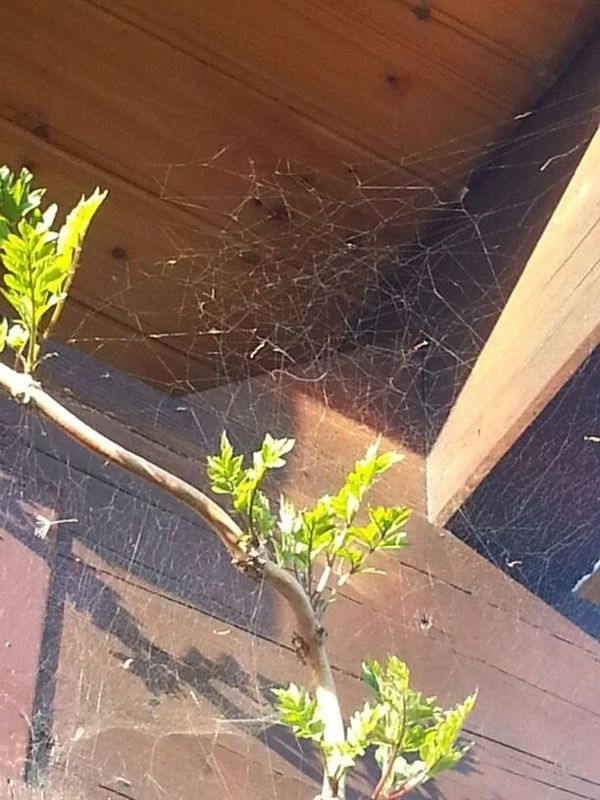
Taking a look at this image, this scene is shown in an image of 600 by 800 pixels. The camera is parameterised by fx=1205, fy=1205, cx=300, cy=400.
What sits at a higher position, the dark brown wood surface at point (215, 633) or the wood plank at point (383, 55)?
the wood plank at point (383, 55)

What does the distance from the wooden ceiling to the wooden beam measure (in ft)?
0.48

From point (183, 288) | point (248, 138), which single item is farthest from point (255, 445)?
point (248, 138)

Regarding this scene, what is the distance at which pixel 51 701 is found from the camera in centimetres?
90

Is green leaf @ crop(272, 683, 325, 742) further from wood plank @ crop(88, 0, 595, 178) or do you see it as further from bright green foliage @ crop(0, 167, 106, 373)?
wood plank @ crop(88, 0, 595, 178)

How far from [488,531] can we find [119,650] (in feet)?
1.40

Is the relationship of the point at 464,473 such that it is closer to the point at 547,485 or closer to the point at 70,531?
the point at 547,485

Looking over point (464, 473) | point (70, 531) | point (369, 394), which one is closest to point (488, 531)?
point (464, 473)

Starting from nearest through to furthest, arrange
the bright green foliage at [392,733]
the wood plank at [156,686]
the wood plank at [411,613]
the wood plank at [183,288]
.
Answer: the bright green foliage at [392,733]
the wood plank at [156,686]
the wood plank at [411,613]
the wood plank at [183,288]

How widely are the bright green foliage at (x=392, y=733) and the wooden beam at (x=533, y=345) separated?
0.35 metres

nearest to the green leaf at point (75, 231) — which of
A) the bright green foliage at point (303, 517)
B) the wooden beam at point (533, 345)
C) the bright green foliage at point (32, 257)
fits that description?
the bright green foliage at point (32, 257)

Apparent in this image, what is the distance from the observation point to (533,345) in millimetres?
1053

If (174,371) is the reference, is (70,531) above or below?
below

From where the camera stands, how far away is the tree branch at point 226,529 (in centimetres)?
72

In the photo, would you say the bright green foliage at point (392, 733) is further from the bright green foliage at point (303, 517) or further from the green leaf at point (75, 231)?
the green leaf at point (75, 231)
